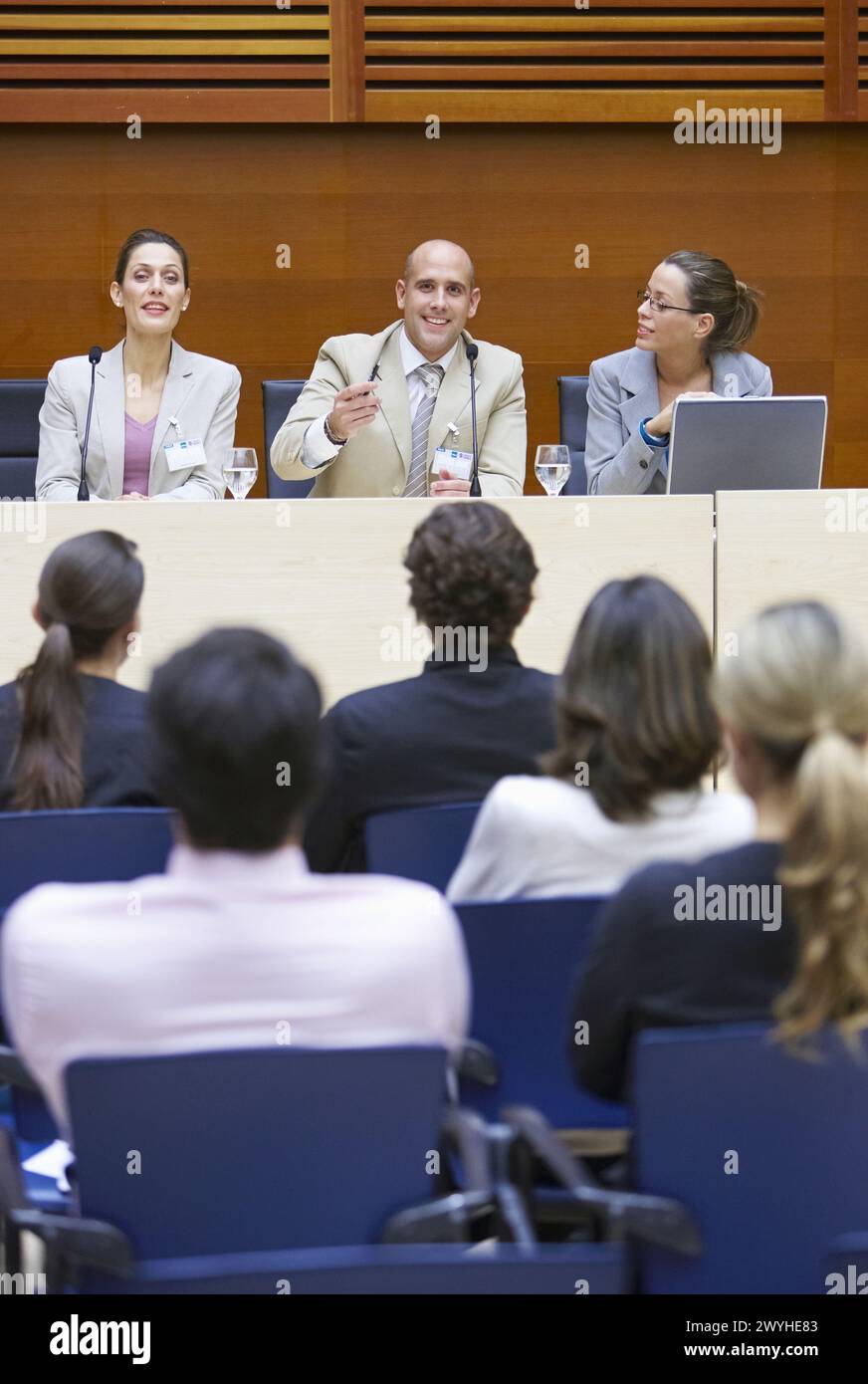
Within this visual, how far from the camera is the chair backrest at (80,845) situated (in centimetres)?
189

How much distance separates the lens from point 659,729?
1.61 m

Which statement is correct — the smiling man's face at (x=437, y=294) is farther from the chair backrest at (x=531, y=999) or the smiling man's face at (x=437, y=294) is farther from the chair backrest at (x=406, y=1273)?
the chair backrest at (x=406, y=1273)

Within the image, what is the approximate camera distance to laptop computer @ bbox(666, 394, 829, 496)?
3252 mm

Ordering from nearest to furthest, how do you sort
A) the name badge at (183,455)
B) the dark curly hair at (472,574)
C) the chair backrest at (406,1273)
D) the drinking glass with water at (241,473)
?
1. the chair backrest at (406,1273)
2. the dark curly hair at (472,574)
3. the drinking glass with water at (241,473)
4. the name badge at (183,455)

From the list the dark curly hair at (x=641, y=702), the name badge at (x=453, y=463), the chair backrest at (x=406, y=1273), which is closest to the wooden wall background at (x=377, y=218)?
the name badge at (x=453, y=463)

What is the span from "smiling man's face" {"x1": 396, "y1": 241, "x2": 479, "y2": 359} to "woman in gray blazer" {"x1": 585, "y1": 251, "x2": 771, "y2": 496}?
38 cm

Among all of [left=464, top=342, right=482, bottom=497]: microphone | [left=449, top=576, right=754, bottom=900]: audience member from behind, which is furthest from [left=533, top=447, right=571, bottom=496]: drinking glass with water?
[left=449, top=576, right=754, bottom=900]: audience member from behind

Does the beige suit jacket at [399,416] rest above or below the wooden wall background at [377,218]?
below

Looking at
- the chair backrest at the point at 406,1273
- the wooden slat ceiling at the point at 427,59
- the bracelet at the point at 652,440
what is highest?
the wooden slat ceiling at the point at 427,59

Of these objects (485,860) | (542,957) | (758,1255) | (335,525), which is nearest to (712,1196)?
(758,1255)

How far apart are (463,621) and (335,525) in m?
1.02

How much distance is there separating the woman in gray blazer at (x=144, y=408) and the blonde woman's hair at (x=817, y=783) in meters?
2.61

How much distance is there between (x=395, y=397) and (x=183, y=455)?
1.83 ft

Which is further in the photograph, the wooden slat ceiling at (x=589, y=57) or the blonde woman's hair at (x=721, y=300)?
the wooden slat ceiling at (x=589, y=57)
